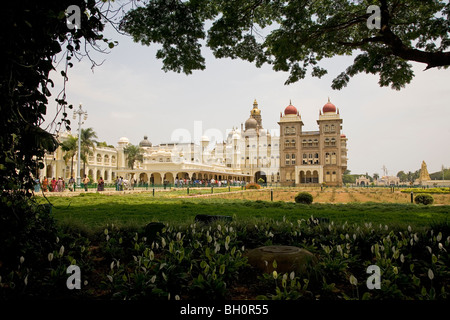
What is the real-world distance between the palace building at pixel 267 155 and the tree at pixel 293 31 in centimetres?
4487

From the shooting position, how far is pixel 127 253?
4.24 m

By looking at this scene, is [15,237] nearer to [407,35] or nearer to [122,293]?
[122,293]

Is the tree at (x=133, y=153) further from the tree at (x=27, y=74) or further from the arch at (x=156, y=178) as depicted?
the tree at (x=27, y=74)

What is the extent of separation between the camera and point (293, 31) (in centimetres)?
848

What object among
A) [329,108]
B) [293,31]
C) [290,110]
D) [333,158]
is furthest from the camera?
[290,110]

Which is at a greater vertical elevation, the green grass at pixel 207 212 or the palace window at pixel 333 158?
the palace window at pixel 333 158

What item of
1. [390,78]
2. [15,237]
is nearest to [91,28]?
[15,237]

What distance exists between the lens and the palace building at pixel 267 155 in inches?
2487

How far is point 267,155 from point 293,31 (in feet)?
221

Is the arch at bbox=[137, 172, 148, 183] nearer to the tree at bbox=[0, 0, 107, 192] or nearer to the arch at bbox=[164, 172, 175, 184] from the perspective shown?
the arch at bbox=[164, 172, 175, 184]

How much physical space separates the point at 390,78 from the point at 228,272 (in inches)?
344

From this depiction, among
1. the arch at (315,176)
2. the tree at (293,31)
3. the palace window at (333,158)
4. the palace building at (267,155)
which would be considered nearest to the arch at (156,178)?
the palace building at (267,155)

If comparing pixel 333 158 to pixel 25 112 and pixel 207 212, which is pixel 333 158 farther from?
pixel 25 112

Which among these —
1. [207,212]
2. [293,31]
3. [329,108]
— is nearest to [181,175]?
[329,108]
